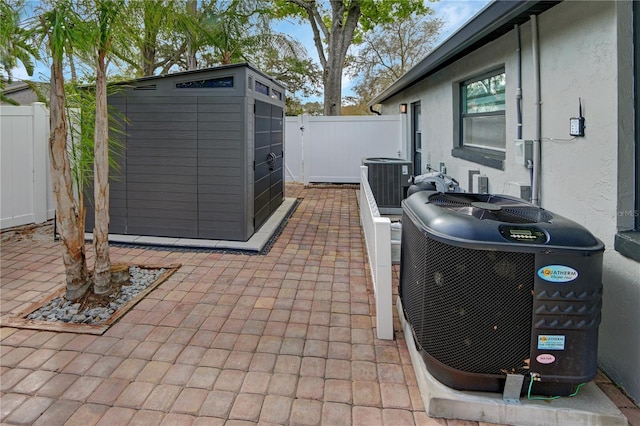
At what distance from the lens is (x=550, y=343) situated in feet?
6.59

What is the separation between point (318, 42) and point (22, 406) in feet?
52.0

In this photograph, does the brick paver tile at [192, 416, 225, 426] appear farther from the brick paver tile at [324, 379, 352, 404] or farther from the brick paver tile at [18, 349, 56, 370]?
the brick paver tile at [18, 349, 56, 370]

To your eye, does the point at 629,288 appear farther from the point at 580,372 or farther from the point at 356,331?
the point at 356,331

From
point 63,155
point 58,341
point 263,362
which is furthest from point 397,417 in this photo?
point 63,155

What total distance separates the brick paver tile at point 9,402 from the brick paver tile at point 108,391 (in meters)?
0.37

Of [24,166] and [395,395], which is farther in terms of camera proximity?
[24,166]

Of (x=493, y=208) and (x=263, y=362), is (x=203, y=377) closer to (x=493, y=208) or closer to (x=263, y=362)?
(x=263, y=362)

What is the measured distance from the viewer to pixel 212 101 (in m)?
5.20

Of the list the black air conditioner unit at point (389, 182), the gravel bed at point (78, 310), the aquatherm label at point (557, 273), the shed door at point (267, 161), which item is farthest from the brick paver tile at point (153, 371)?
the black air conditioner unit at point (389, 182)

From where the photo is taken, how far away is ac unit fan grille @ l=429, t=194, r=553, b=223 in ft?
7.59

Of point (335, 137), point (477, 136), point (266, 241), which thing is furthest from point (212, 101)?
point (335, 137)

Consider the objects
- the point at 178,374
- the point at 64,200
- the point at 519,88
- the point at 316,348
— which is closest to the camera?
the point at 178,374

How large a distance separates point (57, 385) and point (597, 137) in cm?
352

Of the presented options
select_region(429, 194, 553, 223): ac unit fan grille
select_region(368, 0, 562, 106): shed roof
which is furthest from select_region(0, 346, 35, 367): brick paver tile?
select_region(368, 0, 562, 106): shed roof
